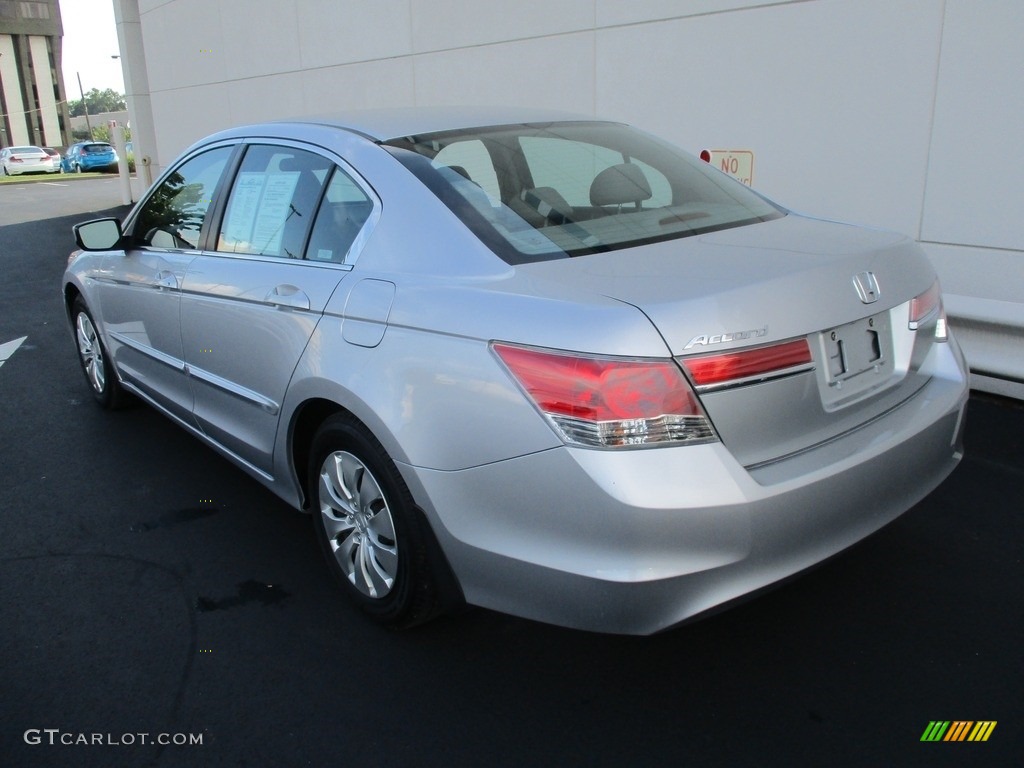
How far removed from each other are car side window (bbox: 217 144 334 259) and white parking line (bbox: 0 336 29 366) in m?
4.25

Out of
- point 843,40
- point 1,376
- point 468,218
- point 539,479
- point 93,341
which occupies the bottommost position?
point 1,376

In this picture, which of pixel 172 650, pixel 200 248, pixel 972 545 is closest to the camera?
pixel 172 650

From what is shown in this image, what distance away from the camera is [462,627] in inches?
122

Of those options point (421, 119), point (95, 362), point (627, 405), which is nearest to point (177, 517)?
point (95, 362)

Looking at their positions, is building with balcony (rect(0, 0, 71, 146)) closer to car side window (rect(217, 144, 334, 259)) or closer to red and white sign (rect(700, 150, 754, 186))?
red and white sign (rect(700, 150, 754, 186))

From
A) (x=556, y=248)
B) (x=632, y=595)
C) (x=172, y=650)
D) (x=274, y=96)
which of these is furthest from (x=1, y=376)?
(x=274, y=96)

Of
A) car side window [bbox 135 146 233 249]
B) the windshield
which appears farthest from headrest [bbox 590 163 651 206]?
car side window [bbox 135 146 233 249]

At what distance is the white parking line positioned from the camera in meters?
7.14

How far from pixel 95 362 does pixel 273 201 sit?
2590 millimetres

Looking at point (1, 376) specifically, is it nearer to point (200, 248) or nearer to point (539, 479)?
point (200, 248)

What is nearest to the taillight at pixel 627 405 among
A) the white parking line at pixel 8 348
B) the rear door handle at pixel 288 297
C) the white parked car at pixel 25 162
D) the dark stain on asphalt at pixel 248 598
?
the rear door handle at pixel 288 297

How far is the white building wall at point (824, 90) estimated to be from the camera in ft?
16.9

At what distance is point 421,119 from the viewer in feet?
11.4

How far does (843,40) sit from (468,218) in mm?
4240
